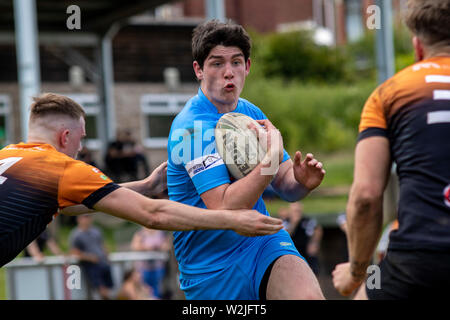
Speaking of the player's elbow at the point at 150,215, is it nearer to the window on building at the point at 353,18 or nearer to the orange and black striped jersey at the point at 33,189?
the orange and black striped jersey at the point at 33,189

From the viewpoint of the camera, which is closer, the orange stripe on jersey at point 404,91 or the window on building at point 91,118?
the orange stripe on jersey at point 404,91

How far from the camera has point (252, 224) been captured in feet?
12.5

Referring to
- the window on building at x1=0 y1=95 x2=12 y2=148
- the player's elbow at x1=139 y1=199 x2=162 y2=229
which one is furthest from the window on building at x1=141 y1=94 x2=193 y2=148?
the player's elbow at x1=139 y1=199 x2=162 y2=229

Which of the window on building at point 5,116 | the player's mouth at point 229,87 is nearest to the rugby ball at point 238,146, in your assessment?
the player's mouth at point 229,87

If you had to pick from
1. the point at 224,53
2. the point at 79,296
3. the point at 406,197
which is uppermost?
the point at 224,53

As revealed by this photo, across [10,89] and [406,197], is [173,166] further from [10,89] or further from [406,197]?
[10,89]

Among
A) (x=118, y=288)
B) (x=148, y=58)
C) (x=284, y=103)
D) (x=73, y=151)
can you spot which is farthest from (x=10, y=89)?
(x=73, y=151)

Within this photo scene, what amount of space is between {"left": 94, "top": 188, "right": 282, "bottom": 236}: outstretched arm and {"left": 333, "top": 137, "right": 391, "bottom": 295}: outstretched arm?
46 centimetres

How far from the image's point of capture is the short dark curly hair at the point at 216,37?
4305 millimetres

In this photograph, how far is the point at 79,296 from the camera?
11.5 metres

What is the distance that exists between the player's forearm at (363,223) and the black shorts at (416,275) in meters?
0.18

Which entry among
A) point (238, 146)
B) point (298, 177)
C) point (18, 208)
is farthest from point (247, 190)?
point (18, 208)

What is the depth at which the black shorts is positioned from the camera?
3.23 metres

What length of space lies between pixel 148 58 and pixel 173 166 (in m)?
26.8
